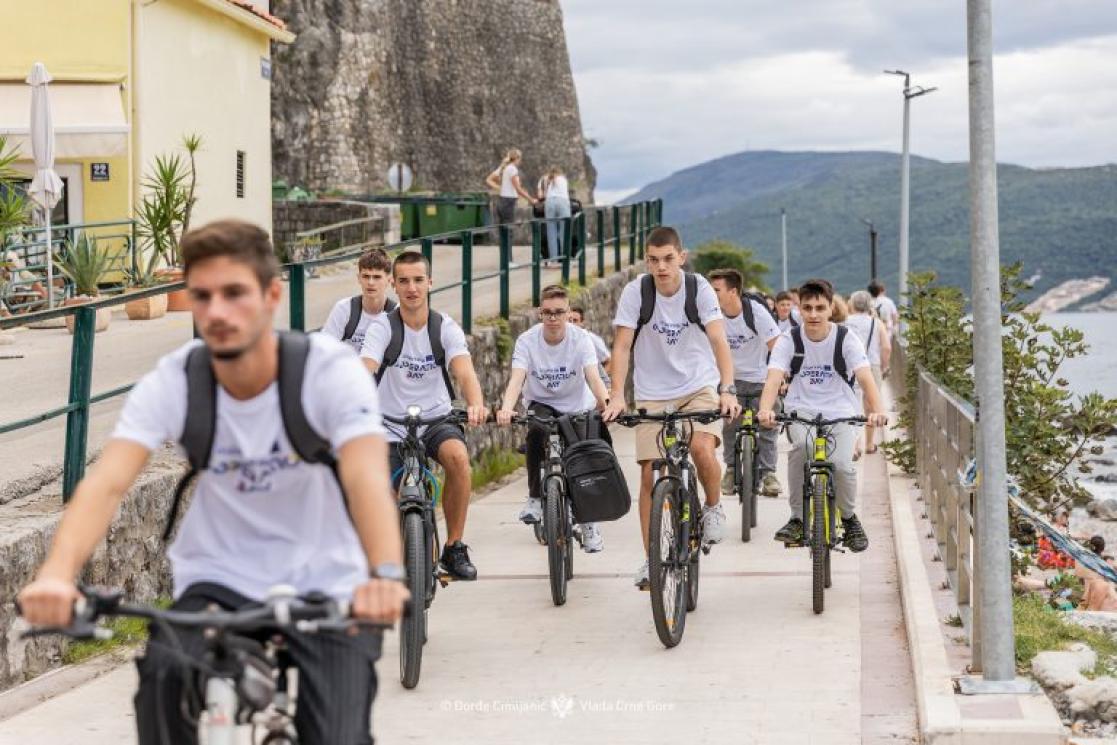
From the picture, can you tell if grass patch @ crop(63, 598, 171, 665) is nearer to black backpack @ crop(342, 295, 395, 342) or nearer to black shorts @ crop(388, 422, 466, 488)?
black shorts @ crop(388, 422, 466, 488)

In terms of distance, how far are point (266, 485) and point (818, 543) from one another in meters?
5.94

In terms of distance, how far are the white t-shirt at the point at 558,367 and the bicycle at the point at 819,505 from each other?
1.44 m

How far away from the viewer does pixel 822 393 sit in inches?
407

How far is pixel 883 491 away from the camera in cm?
1582

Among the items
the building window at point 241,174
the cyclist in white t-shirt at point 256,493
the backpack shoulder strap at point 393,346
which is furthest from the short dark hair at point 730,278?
the building window at point 241,174

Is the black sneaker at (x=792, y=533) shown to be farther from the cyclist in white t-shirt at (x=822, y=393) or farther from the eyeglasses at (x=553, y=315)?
the eyeglasses at (x=553, y=315)

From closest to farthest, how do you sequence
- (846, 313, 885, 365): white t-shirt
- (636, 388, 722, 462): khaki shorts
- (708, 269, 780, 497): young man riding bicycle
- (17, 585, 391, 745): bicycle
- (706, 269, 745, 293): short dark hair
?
(17, 585, 391, 745): bicycle < (636, 388, 722, 462): khaki shorts < (706, 269, 745, 293): short dark hair < (708, 269, 780, 497): young man riding bicycle < (846, 313, 885, 365): white t-shirt

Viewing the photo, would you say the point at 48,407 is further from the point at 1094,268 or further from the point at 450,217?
A: the point at 1094,268

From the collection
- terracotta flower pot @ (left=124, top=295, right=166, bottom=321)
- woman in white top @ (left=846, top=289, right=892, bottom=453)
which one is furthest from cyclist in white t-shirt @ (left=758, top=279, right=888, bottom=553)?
woman in white top @ (left=846, top=289, right=892, bottom=453)

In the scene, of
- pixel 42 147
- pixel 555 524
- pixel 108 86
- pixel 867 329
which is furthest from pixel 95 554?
pixel 108 86

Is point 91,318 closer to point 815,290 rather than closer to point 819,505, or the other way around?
point 819,505

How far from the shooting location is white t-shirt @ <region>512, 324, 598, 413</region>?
36.2 feet

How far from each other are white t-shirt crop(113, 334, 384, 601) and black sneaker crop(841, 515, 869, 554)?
6277 mm

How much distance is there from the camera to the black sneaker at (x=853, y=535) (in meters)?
10.1
